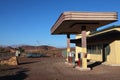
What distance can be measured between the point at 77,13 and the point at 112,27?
352 inches

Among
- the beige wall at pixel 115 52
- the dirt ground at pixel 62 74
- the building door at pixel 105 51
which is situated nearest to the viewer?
the dirt ground at pixel 62 74

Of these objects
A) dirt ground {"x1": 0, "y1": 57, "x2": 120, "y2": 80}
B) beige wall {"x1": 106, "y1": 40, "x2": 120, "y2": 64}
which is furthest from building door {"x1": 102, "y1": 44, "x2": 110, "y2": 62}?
dirt ground {"x1": 0, "y1": 57, "x2": 120, "y2": 80}

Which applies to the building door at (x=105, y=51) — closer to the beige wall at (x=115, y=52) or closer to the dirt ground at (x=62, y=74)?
the beige wall at (x=115, y=52)

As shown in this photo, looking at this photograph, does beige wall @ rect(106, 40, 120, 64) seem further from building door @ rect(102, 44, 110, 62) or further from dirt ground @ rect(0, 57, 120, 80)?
dirt ground @ rect(0, 57, 120, 80)

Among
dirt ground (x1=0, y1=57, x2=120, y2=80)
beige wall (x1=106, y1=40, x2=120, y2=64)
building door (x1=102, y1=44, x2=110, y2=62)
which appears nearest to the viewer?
dirt ground (x1=0, y1=57, x2=120, y2=80)

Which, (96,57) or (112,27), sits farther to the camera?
(96,57)

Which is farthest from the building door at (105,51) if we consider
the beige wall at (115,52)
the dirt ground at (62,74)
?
the dirt ground at (62,74)

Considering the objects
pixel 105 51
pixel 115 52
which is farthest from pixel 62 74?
pixel 105 51

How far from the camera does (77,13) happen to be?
22.5 meters

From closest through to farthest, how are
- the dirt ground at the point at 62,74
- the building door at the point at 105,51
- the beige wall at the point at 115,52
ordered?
the dirt ground at the point at 62,74 < the beige wall at the point at 115,52 < the building door at the point at 105,51

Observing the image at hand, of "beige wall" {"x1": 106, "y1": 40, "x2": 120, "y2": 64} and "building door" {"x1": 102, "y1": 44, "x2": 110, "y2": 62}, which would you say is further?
"building door" {"x1": 102, "y1": 44, "x2": 110, "y2": 62}

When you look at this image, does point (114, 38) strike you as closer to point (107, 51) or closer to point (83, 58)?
point (107, 51)

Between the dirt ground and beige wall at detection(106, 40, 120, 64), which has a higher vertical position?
beige wall at detection(106, 40, 120, 64)

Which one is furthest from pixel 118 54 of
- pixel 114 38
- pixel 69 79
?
pixel 69 79
